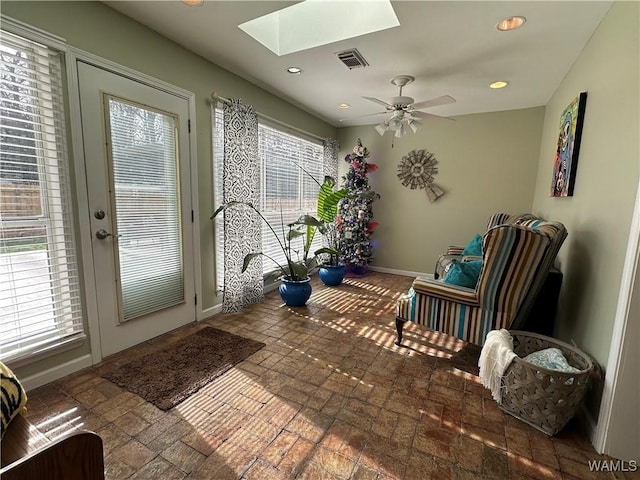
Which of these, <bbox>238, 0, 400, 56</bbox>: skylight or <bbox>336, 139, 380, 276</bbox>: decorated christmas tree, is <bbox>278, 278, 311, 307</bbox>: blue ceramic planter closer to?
<bbox>336, 139, 380, 276</bbox>: decorated christmas tree

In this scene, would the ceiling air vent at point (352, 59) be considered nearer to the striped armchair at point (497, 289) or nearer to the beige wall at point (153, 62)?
the beige wall at point (153, 62)

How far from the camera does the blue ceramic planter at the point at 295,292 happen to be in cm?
335

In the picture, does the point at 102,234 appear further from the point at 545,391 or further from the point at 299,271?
the point at 545,391

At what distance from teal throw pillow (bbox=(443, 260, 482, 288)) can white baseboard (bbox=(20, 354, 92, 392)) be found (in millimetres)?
2685

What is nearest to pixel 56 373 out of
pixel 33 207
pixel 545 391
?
pixel 33 207

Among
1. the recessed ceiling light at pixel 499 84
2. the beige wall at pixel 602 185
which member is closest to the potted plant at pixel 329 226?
the recessed ceiling light at pixel 499 84

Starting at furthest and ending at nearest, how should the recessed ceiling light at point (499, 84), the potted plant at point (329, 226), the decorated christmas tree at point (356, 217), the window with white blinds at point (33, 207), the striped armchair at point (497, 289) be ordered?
the decorated christmas tree at point (356, 217), the potted plant at point (329, 226), the recessed ceiling light at point (499, 84), the striped armchair at point (497, 289), the window with white blinds at point (33, 207)

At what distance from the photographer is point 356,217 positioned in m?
4.82

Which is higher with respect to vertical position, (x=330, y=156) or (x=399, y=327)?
(x=330, y=156)

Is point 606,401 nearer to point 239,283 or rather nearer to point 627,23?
point 627,23

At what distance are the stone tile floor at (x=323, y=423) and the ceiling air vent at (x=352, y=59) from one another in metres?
2.53

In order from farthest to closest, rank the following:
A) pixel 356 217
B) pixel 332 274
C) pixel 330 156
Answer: pixel 330 156 → pixel 356 217 → pixel 332 274

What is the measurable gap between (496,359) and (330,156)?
158 inches

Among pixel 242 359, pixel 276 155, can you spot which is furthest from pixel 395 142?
pixel 242 359
